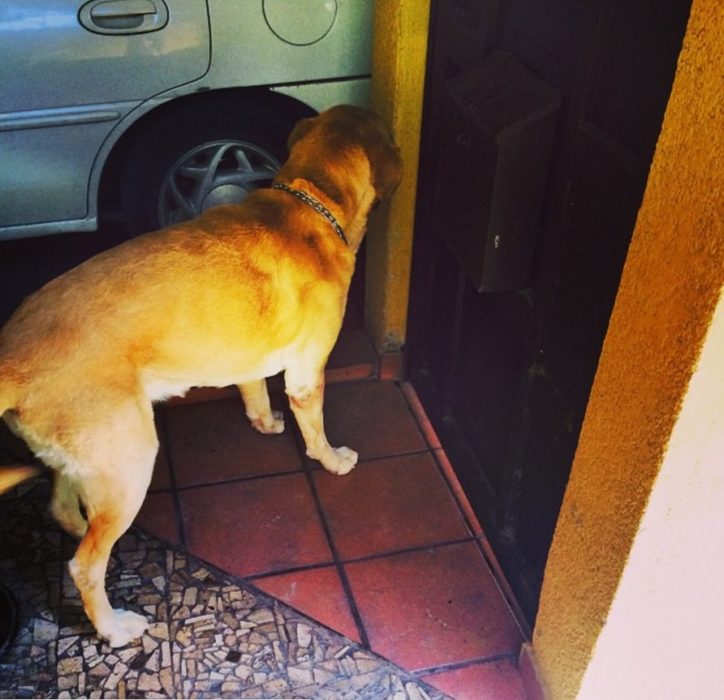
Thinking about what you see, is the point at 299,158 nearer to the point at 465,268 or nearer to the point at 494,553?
the point at 465,268

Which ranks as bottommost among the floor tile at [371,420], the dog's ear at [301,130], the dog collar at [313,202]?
the floor tile at [371,420]

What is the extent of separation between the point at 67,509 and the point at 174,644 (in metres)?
0.59

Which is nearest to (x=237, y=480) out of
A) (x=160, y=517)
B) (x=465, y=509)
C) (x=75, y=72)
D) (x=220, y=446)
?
(x=220, y=446)

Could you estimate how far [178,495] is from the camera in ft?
9.71

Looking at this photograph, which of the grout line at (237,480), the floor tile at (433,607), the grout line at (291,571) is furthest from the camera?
the grout line at (237,480)

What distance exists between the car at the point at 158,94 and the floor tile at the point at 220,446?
1022 mm

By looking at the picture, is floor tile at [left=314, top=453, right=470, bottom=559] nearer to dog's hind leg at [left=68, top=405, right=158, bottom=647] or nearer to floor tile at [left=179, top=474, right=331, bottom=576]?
floor tile at [left=179, top=474, right=331, bottom=576]

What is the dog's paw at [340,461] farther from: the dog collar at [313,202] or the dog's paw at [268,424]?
the dog collar at [313,202]

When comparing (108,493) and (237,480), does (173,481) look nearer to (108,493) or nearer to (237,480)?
(237,480)

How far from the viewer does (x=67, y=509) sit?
2615 millimetres

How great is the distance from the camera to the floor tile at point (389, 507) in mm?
2787

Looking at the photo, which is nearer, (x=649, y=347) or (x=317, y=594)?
(x=649, y=347)

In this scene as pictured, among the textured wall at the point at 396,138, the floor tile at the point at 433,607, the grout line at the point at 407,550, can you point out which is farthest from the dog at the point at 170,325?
the floor tile at the point at 433,607

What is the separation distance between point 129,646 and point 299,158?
5.44 feet
